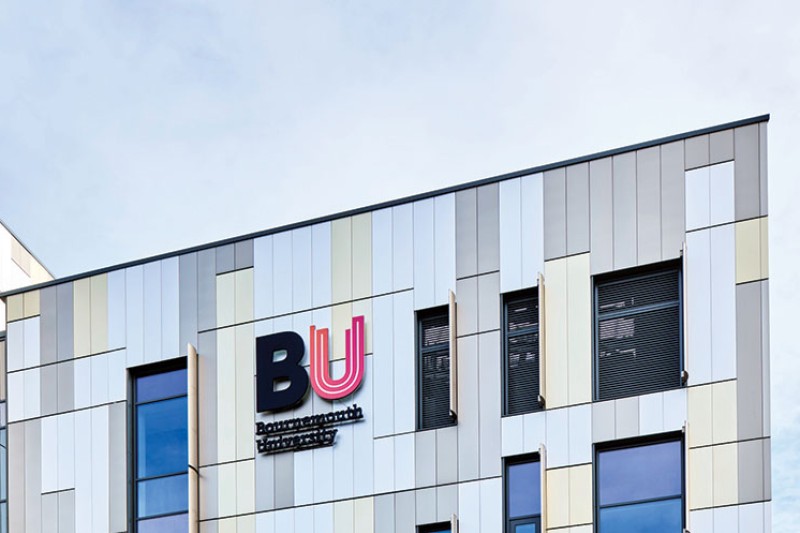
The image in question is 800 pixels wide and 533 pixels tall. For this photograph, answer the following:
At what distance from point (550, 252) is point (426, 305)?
2.76 meters

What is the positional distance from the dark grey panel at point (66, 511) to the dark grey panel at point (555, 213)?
38.9 feet

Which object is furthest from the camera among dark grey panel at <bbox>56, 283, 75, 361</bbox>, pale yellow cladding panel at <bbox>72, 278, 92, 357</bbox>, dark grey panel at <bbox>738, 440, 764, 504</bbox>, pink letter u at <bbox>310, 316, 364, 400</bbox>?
dark grey panel at <bbox>56, 283, 75, 361</bbox>

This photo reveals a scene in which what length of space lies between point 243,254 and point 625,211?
852cm

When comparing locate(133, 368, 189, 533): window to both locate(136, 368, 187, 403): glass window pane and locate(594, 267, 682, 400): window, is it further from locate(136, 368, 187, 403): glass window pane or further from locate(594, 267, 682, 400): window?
locate(594, 267, 682, 400): window

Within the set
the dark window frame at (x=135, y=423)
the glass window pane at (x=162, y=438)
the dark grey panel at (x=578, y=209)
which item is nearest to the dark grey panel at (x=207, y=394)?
the dark window frame at (x=135, y=423)

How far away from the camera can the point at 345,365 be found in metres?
27.9

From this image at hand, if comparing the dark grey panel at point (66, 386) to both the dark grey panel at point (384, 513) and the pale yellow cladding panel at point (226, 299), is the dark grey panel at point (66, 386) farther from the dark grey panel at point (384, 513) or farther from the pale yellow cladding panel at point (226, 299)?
the dark grey panel at point (384, 513)

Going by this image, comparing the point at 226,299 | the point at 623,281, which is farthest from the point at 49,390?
the point at 623,281

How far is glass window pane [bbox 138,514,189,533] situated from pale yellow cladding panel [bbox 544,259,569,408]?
838cm

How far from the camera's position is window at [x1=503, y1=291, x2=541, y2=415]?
26.2 m

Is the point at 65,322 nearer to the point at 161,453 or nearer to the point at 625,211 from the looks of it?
the point at 161,453

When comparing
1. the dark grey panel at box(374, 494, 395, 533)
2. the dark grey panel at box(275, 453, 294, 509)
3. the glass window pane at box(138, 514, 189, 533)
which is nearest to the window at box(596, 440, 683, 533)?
the dark grey panel at box(374, 494, 395, 533)

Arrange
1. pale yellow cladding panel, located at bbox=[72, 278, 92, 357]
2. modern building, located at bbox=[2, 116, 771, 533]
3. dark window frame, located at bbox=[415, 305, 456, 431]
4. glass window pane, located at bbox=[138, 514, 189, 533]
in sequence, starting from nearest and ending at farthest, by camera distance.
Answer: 1. modern building, located at bbox=[2, 116, 771, 533]
2. dark window frame, located at bbox=[415, 305, 456, 431]
3. glass window pane, located at bbox=[138, 514, 189, 533]
4. pale yellow cladding panel, located at bbox=[72, 278, 92, 357]

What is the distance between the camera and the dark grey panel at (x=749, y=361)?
945 inches
